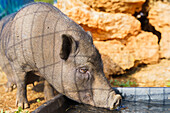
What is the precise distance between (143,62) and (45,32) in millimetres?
3690

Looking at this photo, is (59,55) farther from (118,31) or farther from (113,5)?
(113,5)

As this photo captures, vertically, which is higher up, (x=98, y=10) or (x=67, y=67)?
(x=98, y=10)

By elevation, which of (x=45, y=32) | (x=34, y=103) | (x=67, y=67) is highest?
(x=45, y=32)

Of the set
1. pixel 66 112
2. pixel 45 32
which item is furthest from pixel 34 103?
pixel 45 32

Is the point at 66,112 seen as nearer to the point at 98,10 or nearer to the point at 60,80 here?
the point at 60,80

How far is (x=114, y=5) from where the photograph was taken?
5293 millimetres

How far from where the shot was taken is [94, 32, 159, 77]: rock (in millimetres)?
4660

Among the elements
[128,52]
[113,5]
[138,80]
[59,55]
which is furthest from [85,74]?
[113,5]

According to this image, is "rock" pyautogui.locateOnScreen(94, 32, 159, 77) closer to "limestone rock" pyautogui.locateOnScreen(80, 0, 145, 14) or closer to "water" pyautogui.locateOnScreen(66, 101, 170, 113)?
"limestone rock" pyautogui.locateOnScreen(80, 0, 145, 14)

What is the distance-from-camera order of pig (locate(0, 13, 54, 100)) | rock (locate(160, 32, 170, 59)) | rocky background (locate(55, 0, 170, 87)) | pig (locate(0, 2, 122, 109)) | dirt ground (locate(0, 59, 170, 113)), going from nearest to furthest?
1. pig (locate(0, 2, 122, 109))
2. pig (locate(0, 13, 54, 100))
3. dirt ground (locate(0, 59, 170, 113))
4. rocky background (locate(55, 0, 170, 87))
5. rock (locate(160, 32, 170, 59))

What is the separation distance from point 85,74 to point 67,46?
45 centimetres

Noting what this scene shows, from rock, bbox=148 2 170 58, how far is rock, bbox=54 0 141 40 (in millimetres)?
911

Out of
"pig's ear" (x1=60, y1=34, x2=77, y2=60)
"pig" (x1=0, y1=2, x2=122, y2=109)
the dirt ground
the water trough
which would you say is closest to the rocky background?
the dirt ground

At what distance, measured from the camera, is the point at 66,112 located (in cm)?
242
